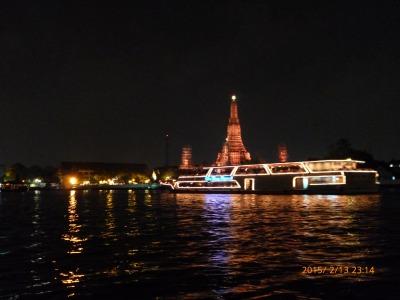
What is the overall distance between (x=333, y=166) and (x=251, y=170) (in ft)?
71.4

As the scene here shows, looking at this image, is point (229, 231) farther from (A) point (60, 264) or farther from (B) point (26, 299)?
(B) point (26, 299)

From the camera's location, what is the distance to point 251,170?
372 feet

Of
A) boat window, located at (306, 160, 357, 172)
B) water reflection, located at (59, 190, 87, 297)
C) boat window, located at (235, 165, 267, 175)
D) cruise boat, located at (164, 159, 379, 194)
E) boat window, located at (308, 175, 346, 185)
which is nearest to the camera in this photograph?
water reflection, located at (59, 190, 87, 297)

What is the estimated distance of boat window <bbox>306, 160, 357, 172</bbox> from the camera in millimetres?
95125

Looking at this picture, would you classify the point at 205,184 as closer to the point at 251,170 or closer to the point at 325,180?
the point at 251,170

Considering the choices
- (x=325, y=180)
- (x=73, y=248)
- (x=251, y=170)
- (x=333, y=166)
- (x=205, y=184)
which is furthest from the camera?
(x=205, y=184)

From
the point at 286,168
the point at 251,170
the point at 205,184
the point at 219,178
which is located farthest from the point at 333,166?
the point at 205,184

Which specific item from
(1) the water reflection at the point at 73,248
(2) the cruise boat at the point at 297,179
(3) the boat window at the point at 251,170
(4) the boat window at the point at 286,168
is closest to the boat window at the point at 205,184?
(2) the cruise boat at the point at 297,179

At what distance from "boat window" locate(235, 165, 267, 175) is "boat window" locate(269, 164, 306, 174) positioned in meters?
1.87

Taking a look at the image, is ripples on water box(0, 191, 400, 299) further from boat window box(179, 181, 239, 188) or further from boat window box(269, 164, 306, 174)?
boat window box(179, 181, 239, 188)
